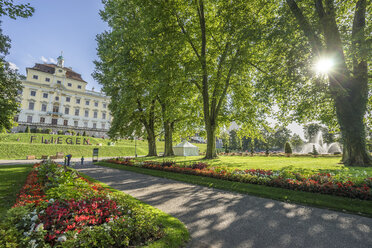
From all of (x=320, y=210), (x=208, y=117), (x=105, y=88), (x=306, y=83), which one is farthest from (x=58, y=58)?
(x=320, y=210)

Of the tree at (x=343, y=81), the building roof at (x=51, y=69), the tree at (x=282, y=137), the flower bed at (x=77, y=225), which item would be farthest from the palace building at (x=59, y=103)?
the tree at (x=282, y=137)

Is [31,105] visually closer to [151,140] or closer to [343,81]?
[151,140]

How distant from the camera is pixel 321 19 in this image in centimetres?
1241

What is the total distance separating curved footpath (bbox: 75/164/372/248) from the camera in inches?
155

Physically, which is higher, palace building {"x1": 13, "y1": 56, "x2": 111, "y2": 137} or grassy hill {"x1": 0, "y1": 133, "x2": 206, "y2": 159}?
palace building {"x1": 13, "y1": 56, "x2": 111, "y2": 137}

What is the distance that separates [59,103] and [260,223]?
72.6 metres

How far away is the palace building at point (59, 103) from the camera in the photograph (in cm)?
5616

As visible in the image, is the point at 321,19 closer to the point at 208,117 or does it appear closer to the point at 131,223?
the point at 208,117

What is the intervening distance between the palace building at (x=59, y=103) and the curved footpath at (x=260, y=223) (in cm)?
6521

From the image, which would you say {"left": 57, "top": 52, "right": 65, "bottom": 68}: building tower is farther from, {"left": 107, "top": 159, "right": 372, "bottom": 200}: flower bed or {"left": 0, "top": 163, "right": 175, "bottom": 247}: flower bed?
{"left": 0, "top": 163, "right": 175, "bottom": 247}: flower bed

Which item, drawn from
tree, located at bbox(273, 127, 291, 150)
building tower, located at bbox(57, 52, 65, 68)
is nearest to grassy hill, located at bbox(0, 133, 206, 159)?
building tower, located at bbox(57, 52, 65, 68)

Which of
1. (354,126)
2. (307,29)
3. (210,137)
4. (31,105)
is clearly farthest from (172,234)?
(31,105)

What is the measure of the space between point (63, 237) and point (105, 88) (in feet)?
71.8

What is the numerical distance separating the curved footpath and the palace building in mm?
65209
